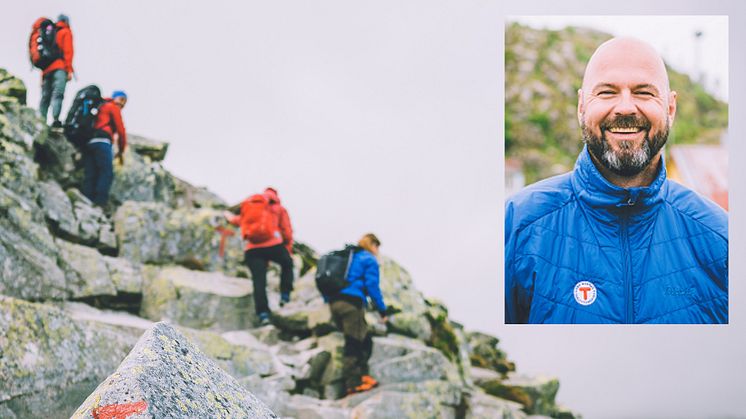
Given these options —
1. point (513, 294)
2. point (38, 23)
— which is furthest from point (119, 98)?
point (513, 294)

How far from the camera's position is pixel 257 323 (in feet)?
47.2

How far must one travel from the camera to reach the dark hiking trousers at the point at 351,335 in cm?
1354

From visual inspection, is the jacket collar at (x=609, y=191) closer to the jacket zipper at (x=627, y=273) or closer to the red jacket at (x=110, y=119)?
the jacket zipper at (x=627, y=273)

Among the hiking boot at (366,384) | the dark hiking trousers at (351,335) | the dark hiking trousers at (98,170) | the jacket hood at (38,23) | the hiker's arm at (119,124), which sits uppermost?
the jacket hood at (38,23)

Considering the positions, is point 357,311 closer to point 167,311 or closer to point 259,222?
point 259,222

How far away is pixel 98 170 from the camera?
14625 mm

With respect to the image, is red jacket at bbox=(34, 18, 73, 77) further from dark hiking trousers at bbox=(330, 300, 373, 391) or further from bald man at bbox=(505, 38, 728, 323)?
bald man at bbox=(505, 38, 728, 323)

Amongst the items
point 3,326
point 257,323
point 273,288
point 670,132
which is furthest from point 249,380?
point 670,132

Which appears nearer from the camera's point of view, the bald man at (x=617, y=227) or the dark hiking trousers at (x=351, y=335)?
the bald man at (x=617, y=227)

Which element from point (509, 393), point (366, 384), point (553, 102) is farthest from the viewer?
point (509, 393)

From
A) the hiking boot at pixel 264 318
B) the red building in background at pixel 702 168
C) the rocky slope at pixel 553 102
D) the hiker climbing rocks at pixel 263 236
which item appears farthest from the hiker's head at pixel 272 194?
the red building in background at pixel 702 168

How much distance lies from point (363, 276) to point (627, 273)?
388 cm

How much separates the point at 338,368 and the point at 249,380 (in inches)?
60.9

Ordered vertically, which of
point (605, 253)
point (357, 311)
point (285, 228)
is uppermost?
point (285, 228)
